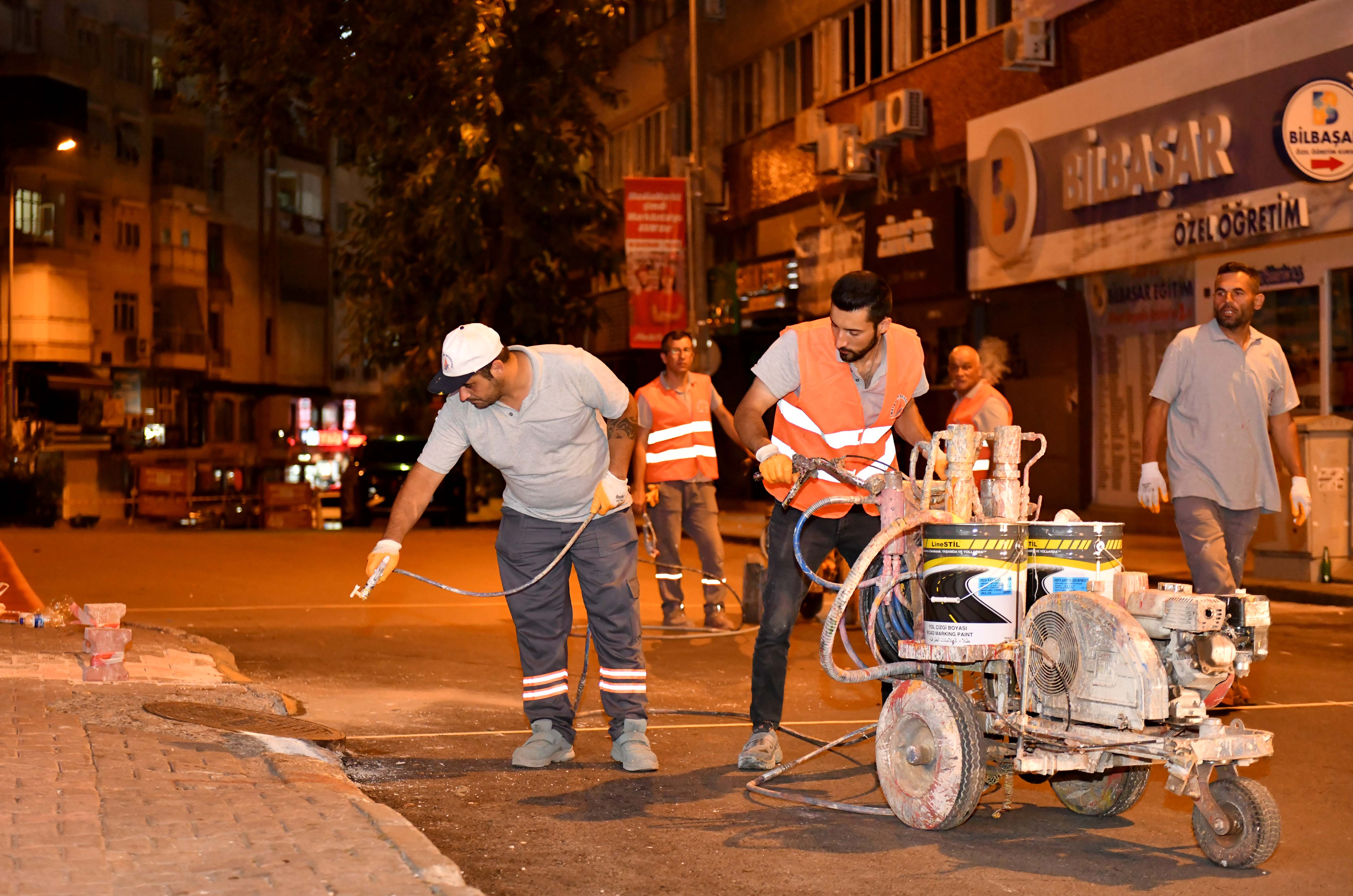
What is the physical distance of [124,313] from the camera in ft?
187

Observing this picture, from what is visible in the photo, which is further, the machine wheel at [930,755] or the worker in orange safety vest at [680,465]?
the worker in orange safety vest at [680,465]

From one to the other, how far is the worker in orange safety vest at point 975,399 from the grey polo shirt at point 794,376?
3914 mm

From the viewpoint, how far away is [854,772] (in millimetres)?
6535

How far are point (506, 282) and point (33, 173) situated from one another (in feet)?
104

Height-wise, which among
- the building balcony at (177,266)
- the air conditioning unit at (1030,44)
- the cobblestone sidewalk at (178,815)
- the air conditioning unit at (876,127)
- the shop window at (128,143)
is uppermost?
the shop window at (128,143)

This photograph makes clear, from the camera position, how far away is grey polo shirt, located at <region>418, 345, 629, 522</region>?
660 centimetres

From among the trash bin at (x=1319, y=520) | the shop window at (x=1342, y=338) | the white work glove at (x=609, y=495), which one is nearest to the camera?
the white work glove at (x=609, y=495)

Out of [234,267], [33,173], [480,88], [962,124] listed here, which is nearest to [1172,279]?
[962,124]

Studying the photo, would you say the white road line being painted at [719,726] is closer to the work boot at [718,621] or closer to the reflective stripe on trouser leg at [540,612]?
the reflective stripe on trouser leg at [540,612]

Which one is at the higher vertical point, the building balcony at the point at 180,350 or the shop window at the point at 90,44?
the shop window at the point at 90,44

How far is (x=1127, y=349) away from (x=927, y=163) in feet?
15.3

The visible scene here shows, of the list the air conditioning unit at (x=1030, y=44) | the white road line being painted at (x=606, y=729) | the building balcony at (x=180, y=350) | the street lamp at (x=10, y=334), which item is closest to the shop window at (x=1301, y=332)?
the air conditioning unit at (x=1030, y=44)

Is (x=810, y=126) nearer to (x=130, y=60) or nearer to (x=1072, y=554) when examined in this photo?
(x=1072, y=554)

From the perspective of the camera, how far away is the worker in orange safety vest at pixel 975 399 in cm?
1039
